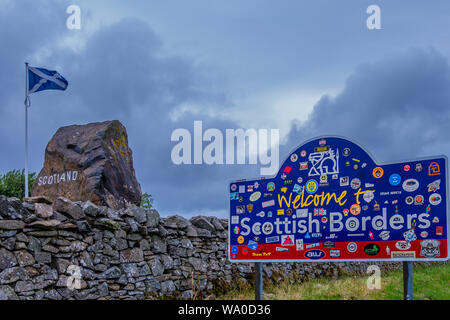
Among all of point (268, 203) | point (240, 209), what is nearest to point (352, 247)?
point (268, 203)

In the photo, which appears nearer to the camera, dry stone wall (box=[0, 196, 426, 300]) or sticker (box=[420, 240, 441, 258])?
sticker (box=[420, 240, 441, 258])

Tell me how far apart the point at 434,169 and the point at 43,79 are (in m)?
12.2

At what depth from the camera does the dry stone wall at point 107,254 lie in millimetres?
7793

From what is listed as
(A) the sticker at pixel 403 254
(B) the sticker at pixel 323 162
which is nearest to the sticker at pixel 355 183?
(B) the sticker at pixel 323 162

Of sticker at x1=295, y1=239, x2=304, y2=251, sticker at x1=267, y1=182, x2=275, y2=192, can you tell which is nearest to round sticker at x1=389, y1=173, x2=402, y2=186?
sticker at x1=295, y1=239, x2=304, y2=251

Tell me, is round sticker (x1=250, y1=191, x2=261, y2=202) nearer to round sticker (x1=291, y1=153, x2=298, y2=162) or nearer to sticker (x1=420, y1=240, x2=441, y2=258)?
round sticker (x1=291, y1=153, x2=298, y2=162)

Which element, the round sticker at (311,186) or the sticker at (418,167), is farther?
the round sticker at (311,186)

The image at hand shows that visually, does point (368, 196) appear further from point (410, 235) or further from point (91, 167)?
point (91, 167)

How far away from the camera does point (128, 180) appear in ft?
37.4

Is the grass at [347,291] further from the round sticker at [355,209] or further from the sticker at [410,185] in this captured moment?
the sticker at [410,185]

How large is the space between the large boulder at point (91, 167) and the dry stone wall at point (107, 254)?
4.07 feet

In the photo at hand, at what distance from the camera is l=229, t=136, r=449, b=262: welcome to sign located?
19.9 ft

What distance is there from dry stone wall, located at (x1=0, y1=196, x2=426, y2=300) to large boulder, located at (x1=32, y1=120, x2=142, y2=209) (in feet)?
4.07

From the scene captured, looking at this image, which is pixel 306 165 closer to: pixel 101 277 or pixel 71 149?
pixel 101 277
